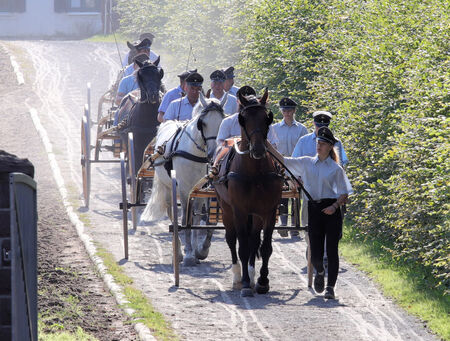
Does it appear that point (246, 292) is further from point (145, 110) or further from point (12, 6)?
point (12, 6)

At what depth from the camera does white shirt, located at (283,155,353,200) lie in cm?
1005

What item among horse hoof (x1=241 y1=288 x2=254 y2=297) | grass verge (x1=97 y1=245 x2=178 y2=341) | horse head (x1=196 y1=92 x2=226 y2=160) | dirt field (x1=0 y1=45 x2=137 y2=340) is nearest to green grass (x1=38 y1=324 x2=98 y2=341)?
dirt field (x1=0 y1=45 x2=137 y2=340)

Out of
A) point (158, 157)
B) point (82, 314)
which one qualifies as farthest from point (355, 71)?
point (82, 314)

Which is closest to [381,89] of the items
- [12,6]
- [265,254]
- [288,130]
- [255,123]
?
[288,130]

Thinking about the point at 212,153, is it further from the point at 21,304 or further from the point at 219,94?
the point at 21,304

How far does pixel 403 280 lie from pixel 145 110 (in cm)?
569

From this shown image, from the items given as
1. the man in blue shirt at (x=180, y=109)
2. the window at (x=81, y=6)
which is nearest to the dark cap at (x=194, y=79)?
the man in blue shirt at (x=180, y=109)

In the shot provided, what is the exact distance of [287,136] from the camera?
13000 millimetres

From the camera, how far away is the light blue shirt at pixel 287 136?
42.6 ft

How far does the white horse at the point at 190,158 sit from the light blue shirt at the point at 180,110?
53 cm

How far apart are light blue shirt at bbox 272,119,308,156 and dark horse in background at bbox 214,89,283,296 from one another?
2.60 meters

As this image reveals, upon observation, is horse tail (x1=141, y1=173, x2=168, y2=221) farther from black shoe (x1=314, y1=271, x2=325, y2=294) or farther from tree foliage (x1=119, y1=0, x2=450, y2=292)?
black shoe (x1=314, y1=271, x2=325, y2=294)

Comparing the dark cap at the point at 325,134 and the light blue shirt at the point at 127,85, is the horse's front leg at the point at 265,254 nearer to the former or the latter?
the dark cap at the point at 325,134

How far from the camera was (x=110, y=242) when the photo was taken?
13312 millimetres
